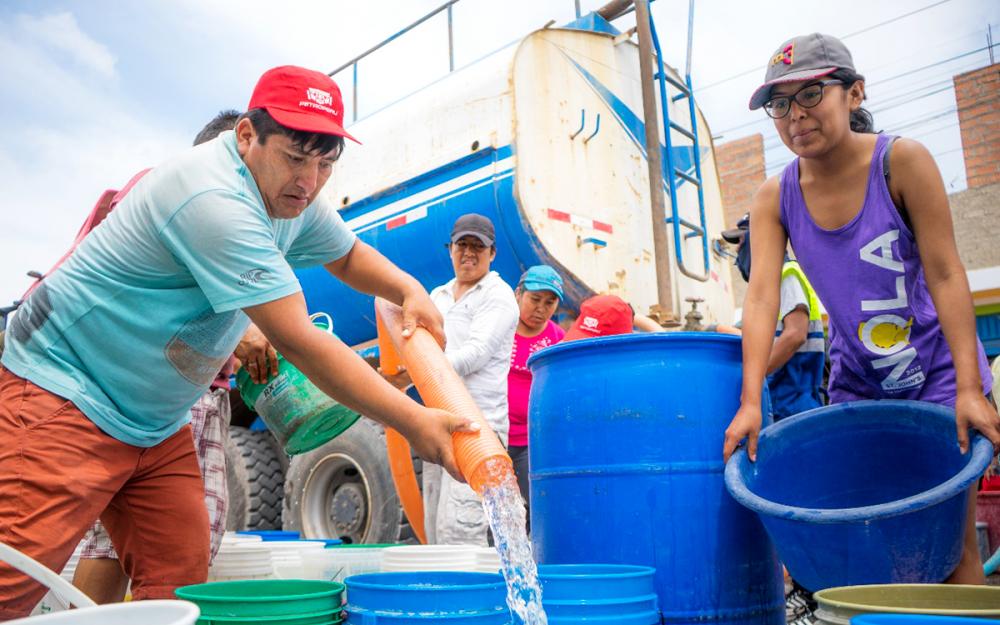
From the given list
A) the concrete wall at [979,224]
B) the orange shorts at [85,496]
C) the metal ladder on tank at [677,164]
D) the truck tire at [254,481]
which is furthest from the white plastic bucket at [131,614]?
the concrete wall at [979,224]

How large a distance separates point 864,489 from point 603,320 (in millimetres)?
1786

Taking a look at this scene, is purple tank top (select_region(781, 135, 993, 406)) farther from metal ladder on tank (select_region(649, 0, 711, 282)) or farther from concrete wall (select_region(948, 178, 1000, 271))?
concrete wall (select_region(948, 178, 1000, 271))

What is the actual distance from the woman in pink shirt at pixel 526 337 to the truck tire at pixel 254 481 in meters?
2.38

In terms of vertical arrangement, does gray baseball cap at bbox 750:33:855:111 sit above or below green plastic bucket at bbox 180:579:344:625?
above

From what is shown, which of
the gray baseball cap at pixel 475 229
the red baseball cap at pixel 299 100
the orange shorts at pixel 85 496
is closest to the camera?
the orange shorts at pixel 85 496

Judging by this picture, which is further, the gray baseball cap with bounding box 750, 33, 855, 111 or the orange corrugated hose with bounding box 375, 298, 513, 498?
Answer: the gray baseball cap with bounding box 750, 33, 855, 111

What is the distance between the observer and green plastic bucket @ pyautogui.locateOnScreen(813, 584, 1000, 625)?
1.42 m

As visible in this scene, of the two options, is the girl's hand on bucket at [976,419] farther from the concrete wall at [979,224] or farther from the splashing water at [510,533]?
the concrete wall at [979,224]

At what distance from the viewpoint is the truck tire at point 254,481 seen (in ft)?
18.0

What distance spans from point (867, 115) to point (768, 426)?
3.55 ft

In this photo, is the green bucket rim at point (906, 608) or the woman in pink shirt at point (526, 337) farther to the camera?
the woman in pink shirt at point (526, 337)

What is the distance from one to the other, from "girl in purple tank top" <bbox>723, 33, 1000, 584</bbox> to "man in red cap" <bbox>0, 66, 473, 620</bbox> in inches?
45.5

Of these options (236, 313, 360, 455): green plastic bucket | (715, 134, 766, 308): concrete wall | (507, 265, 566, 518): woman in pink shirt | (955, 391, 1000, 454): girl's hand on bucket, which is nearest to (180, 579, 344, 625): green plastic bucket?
(236, 313, 360, 455): green plastic bucket

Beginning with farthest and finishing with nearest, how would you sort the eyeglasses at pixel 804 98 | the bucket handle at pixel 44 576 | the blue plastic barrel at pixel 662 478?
the eyeglasses at pixel 804 98
the blue plastic barrel at pixel 662 478
the bucket handle at pixel 44 576
